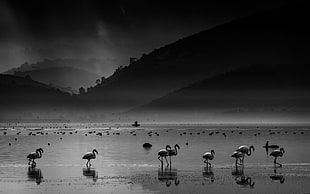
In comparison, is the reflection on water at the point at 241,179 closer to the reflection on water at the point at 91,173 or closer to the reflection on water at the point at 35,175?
the reflection on water at the point at 91,173

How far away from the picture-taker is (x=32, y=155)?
45688 millimetres

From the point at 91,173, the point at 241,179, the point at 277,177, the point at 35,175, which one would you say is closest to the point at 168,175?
the point at 241,179

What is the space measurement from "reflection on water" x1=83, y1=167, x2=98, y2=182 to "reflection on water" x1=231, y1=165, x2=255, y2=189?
8.36m

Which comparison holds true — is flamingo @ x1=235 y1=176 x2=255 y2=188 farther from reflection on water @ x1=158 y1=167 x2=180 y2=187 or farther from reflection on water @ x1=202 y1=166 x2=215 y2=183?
reflection on water @ x1=158 y1=167 x2=180 y2=187

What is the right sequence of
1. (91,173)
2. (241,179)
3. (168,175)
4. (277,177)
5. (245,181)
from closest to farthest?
(245,181), (241,179), (277,177), (168,175), (91,173)

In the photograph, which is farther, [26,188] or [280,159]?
[280,159]

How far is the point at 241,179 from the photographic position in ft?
119

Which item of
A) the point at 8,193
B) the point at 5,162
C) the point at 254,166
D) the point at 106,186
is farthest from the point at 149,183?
the point at 5,162

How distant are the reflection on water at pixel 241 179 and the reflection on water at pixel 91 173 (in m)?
8.36

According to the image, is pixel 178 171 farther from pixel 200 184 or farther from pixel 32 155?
pixel 32 155

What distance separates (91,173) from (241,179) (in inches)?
392

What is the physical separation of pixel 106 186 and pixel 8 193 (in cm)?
525

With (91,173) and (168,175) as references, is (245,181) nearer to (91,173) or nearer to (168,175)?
(168,175)

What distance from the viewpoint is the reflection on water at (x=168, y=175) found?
35.4 meters
